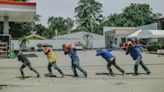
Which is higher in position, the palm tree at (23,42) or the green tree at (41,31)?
the green tree at (41,31)

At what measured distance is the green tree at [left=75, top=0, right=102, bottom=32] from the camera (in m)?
88.2

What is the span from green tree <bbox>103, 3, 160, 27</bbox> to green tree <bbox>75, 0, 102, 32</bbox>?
18.3ft

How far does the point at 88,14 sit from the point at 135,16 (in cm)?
1171

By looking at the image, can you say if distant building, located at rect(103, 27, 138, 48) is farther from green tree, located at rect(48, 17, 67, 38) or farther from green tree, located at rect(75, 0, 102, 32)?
green tree, located at rect(48, 17, 67, 38)

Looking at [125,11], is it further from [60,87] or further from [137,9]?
[60,87]

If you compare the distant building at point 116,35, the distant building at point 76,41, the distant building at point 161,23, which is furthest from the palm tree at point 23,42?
the distant building at point 161,23

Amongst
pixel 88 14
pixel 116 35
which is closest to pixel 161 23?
pixel 116 35

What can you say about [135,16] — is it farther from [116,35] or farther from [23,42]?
[23,42]

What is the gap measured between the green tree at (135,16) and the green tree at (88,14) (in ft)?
18.3

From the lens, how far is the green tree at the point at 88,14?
8819cm

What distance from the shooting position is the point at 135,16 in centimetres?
9388

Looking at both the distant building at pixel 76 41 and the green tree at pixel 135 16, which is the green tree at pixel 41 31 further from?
the distant building at pixel 76 41

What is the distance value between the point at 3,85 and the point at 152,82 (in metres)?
4.90

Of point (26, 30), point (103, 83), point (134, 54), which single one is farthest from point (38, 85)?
point (26, 30)
